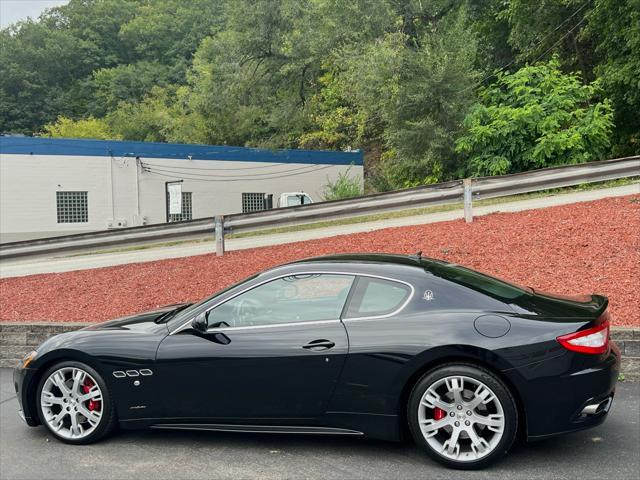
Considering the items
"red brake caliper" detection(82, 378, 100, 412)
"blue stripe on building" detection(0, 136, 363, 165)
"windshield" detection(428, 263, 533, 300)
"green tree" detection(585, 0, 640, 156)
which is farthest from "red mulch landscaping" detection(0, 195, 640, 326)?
"blue stripe on building" detection(0, 136, 363, 165)

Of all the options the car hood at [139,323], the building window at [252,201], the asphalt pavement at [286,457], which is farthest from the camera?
the building window at [252,201]

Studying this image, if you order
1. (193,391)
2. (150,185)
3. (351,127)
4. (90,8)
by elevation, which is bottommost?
(193,391)

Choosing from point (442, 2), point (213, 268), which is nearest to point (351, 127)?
point (442, 2)

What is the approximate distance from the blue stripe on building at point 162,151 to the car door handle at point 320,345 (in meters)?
26.9

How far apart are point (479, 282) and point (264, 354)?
1.63 meters

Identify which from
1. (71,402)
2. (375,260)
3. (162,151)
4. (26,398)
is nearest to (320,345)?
(375,260)

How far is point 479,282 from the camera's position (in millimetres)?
4621

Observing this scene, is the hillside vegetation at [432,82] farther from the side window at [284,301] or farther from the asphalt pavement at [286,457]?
the side window at [284,301]

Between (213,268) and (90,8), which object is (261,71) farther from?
(90,8)

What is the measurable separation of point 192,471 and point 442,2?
25.3 metres

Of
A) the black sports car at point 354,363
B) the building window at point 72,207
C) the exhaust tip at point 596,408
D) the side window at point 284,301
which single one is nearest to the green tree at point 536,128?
the black sports car at point 354,363

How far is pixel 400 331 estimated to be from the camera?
13.9ft

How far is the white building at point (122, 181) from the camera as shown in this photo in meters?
27.8

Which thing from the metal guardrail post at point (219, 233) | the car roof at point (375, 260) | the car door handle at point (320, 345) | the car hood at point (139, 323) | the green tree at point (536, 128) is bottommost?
the car door handle at point (320, 345)
